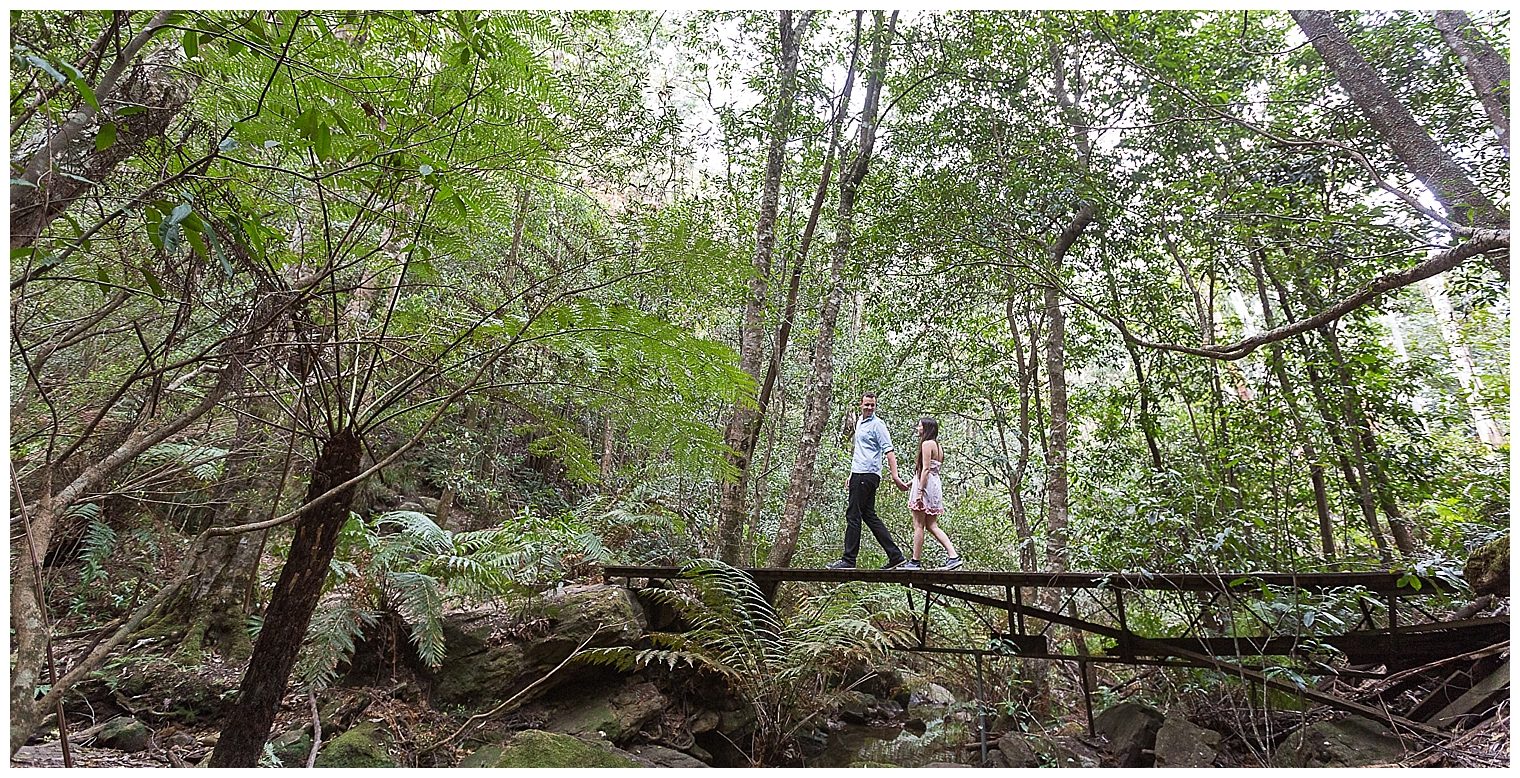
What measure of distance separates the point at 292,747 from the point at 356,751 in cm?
31

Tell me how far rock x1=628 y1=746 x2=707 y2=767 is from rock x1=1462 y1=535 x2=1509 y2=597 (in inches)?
186

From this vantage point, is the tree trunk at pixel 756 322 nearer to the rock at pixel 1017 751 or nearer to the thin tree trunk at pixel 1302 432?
the rock at pixel 1017 751

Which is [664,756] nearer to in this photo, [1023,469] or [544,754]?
[544,754]

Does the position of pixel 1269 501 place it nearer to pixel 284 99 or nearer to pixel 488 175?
pixel 488 175

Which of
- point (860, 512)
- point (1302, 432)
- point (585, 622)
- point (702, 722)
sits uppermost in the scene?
point (1302, 432)

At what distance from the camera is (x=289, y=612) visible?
2.12 meters

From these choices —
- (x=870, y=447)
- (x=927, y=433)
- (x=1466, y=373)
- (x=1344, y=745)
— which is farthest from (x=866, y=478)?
(x=1466, y=373)

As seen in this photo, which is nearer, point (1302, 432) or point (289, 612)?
point (289, 612)

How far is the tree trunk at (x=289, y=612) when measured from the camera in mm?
2076

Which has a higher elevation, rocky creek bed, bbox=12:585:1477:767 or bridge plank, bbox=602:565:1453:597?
bridge plank, bbox=602:565:1453:597

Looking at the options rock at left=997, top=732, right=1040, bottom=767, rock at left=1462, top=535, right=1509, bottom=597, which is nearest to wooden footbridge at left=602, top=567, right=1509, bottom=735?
rock at left=1462, top=535, right=1509, bottom=597

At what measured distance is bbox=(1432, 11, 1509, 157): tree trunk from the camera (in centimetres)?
299

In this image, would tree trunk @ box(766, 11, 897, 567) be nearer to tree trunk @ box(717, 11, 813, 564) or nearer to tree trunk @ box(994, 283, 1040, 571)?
tree trunk @ box(717, 11, 813, 564)
